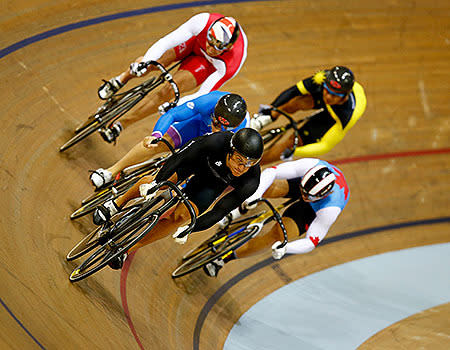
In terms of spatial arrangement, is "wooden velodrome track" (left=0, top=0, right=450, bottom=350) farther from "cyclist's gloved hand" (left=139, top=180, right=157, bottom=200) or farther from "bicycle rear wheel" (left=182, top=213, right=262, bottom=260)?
"cyclist's gloved hand" (left=139, top=180, right=157, bottom=200)

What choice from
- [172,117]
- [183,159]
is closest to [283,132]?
[172,117]

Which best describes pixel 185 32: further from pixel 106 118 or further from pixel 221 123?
pixel 221 123

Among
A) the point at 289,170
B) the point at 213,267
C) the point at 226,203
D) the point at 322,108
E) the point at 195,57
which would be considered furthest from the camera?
the point at 322,108

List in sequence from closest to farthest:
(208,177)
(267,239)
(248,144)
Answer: (248,144)
(208,177)
(267,239)

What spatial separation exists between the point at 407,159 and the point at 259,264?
7.52ft

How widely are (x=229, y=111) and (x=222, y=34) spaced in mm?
785

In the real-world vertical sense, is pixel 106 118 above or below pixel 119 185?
above

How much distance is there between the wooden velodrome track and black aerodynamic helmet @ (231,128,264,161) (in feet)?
4.39

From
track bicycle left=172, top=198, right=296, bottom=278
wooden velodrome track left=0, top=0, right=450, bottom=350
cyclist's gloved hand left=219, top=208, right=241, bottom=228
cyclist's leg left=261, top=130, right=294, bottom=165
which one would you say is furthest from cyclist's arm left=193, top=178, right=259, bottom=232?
cyclist's leg left=261, top=130, right=294, bottom=165

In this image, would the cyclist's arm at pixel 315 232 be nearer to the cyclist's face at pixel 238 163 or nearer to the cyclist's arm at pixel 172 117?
the cyclist's face at pixel 238 163

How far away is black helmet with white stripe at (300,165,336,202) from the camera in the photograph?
380 cm

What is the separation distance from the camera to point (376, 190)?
582 cm

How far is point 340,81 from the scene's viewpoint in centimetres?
421

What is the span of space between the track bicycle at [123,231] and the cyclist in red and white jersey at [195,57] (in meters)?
0.91
